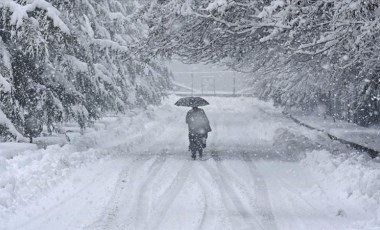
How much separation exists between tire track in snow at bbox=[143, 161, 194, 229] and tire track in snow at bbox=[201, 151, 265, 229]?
63cm

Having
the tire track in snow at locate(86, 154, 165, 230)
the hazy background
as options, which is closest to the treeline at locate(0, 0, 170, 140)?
the tire track in snow at locate(86, 154, 165, 230)

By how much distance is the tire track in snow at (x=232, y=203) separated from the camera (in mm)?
7934

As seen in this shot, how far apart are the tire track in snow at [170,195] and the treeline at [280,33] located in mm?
3474

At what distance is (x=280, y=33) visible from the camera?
11836 millimetres

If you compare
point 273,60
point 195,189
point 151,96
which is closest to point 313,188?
point 195,189

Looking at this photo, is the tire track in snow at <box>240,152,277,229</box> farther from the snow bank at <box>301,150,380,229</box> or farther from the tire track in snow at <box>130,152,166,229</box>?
the tire track in snow at <box>130,152,166,229</box>

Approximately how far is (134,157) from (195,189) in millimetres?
5463

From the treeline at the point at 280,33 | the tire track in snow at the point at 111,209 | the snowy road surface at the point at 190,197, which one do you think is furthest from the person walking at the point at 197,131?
the tire track in snow at the point at 111,209

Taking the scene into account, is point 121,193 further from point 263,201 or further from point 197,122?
point 197,122

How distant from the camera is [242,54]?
586 inches

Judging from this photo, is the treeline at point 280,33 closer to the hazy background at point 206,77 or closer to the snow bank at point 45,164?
the snow bank at point 45,164

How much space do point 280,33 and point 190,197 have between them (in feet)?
14.7

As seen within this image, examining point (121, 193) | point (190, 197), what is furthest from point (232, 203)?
point (121, 193)

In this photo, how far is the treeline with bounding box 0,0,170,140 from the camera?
13.0m
